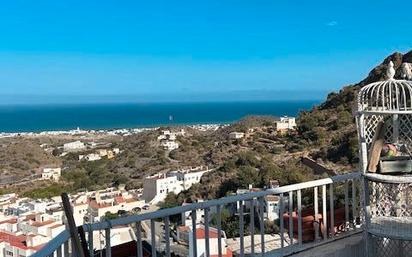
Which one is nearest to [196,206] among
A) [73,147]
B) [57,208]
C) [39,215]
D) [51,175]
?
[39,215]

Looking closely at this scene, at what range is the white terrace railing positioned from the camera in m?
2.24

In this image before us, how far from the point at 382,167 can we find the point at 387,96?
457 millimetres

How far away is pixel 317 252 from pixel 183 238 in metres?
0.94

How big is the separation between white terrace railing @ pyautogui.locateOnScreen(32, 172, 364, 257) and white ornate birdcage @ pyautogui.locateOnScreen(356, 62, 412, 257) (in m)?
0.20

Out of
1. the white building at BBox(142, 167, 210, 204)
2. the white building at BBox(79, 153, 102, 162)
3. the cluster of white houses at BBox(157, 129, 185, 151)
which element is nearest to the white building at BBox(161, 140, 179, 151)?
the cluster of white houses at BBox(157, 129, 185, 151)

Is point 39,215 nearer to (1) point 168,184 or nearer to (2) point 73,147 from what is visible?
(1) point 168,184

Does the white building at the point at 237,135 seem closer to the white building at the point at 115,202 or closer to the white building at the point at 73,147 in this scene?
the white building at the point at 115,202

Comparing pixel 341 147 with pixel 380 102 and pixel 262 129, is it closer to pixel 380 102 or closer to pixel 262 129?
pixel 380 102

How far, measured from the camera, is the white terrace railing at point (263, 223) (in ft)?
7.36

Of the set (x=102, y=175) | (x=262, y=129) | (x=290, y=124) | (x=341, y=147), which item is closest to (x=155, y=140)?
(x=102, y=175)

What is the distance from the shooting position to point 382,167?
2.93 m

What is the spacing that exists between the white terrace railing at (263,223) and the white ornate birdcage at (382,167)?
0.20 m

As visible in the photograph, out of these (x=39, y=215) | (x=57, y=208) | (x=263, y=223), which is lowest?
(x=57, y=208)

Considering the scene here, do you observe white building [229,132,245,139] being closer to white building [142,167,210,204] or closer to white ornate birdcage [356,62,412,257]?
white building [142,167,210,204]
